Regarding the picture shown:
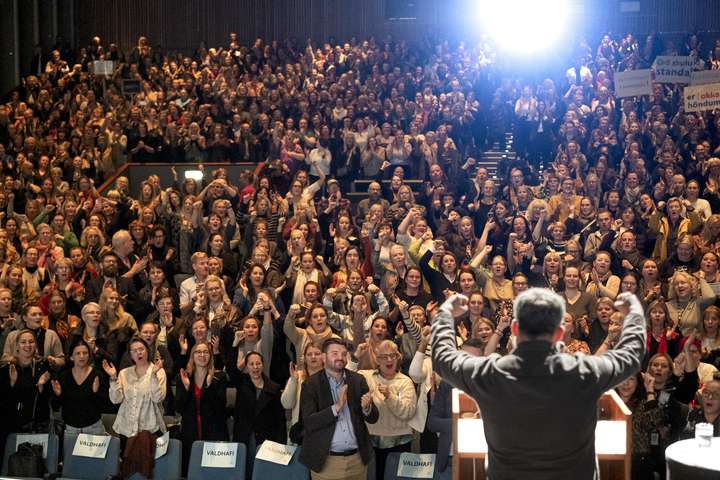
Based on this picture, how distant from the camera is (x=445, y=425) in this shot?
20.0 ft

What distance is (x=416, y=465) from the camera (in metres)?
6.22

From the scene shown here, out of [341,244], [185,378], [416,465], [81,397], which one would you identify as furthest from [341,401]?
[341,244]

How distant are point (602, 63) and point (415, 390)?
353 inches

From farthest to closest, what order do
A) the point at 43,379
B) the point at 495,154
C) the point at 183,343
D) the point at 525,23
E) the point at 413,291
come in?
1. the point at 525,23
2. the point at 495,154
3. the point at 413,291
4. the point at 183,343
5. the point at 43,379

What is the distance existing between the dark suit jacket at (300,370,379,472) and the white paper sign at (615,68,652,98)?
25.1 feet

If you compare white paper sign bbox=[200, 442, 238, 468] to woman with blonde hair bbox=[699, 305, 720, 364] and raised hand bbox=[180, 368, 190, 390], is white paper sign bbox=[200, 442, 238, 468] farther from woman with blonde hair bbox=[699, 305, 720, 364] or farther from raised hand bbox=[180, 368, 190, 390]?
woman with blonde hair bbox=[699, 305, 720, 364]

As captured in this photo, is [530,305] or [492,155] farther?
[492,155]

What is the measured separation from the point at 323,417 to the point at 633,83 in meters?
8.01

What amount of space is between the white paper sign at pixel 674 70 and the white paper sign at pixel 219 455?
8551 mm

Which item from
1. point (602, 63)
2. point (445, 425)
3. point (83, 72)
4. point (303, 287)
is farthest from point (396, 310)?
point (83, 72)

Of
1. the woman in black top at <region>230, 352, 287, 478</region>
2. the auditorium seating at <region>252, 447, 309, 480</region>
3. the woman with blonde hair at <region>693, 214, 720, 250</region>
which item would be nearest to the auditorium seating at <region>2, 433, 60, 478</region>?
the woman in black top at <region>230, 352, 287, 478</region>

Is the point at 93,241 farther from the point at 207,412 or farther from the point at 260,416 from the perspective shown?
the point at 260,416

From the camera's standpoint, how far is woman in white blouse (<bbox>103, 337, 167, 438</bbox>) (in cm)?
678

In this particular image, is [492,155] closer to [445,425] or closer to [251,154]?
[251,154]
